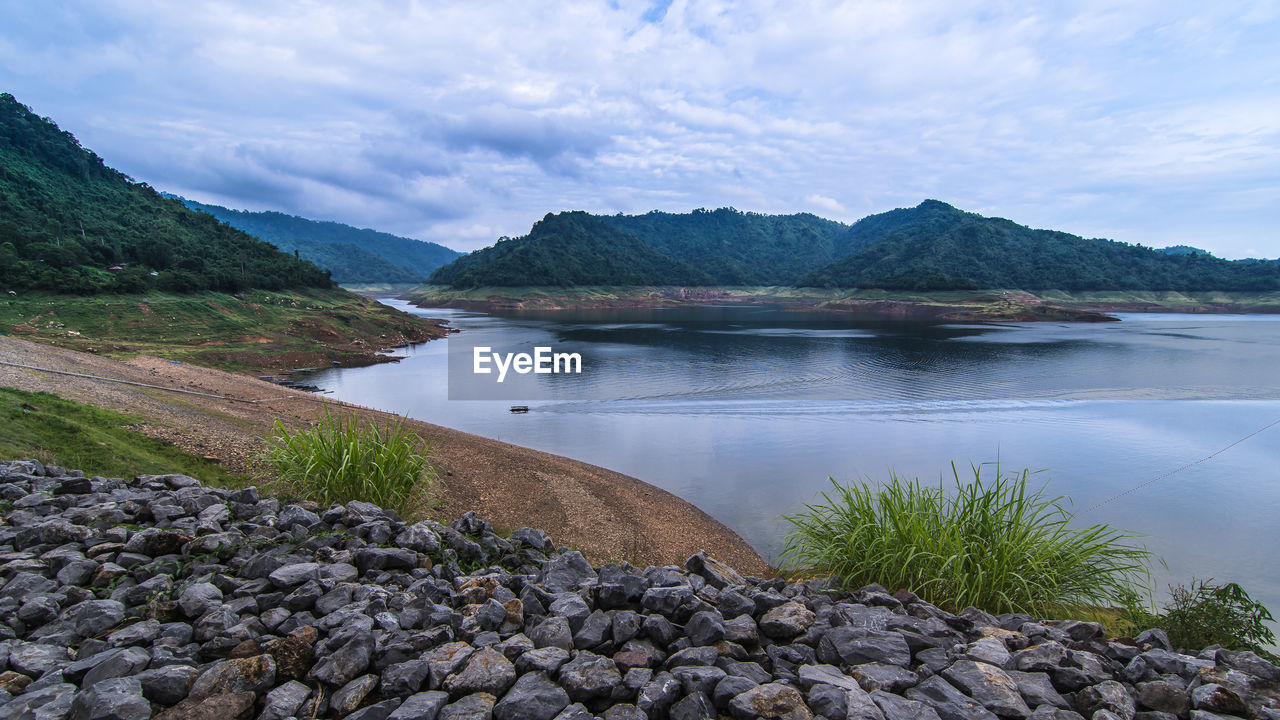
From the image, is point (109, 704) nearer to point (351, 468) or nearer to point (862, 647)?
point (862, 647)

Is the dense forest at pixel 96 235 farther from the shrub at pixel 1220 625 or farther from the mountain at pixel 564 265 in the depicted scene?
the mountain at pixel 564 265

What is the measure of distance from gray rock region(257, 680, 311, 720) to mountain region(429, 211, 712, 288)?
132 metres

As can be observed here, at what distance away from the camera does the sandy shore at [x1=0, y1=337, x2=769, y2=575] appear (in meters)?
10.0

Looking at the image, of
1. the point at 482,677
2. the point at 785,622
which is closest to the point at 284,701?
the point at 482,677

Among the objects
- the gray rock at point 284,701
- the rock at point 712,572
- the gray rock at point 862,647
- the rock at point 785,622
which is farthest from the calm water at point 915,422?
the gray rock at point 284,701

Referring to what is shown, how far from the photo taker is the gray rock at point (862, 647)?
4.25 metres

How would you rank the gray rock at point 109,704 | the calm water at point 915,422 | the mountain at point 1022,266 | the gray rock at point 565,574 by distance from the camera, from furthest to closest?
the mountain at point 1022,266 → the calm water at point 915,422 → the gray rock at point 565,574 → the gray rock at point 109,704

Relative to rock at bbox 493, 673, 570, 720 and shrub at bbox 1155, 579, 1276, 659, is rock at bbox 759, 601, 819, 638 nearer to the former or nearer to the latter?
rock at bbox 493, 673, 570, 720

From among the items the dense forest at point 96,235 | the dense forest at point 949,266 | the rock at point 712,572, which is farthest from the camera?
the dense forest at point 949,266

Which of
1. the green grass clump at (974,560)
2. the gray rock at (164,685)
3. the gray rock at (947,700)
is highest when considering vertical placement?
the gray rock at (164,685)

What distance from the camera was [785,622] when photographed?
4688 mm

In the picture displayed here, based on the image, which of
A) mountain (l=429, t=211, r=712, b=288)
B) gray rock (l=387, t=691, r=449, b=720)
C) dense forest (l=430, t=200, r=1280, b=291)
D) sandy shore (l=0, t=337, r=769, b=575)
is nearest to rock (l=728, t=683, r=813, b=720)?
gray rock (l=387, t=691, r=449, b=720)

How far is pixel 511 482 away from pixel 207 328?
37933 millimetres

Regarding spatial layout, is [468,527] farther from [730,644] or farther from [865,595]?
[865,595]
